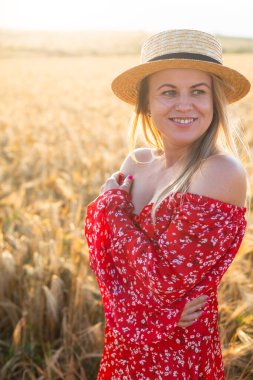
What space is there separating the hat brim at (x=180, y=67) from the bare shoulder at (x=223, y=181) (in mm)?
316

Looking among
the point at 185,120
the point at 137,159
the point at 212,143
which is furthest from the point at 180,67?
the point at 137,159

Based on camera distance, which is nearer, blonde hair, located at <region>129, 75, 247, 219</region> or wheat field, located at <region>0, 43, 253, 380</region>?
blonde hair, located at <region>129, 75, 247, 219</region>

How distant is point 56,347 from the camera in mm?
2869

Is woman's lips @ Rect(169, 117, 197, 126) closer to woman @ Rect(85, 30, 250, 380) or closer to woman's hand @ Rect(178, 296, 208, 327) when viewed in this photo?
woman @ Rect(85, 30, 250, 380)

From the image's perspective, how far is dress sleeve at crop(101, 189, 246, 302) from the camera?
1.64m

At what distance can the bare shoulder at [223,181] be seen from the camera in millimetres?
1659

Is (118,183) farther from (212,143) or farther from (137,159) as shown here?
(212,143)

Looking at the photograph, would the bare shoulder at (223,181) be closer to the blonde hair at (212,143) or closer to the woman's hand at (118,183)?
the blonde hair at (212,143)

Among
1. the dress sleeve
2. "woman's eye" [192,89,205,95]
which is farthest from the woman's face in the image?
the dress sleeve

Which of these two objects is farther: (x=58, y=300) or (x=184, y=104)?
(x=58, y=300)

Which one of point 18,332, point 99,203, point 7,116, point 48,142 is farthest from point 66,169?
point 7,116

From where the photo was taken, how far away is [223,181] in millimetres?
1661

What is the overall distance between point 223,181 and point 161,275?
0.37 meters

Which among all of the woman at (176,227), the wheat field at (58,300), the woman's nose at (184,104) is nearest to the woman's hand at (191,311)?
the woman at (176,227)
